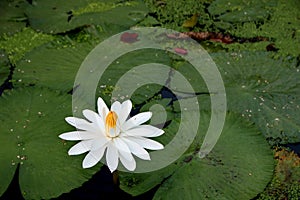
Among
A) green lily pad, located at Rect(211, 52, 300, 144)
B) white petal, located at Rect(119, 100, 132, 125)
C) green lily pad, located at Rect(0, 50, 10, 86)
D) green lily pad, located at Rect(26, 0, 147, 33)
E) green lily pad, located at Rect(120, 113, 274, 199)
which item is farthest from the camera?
green lily pad, located at Rect(26, 0, 147, 33)

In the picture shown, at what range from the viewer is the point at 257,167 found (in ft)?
5.97

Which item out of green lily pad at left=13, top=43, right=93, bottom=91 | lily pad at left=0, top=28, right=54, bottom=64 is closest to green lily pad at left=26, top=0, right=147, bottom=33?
lily pad at left=0, top=28, right=54, bottom=64

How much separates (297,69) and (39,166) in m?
1.30

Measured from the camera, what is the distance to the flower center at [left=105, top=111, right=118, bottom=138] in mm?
1490

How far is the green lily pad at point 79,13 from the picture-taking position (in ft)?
8.32

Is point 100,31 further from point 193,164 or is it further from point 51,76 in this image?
point 193,164

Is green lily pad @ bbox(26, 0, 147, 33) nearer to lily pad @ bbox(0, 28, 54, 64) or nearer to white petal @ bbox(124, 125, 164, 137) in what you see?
lily pad @ bbox(0, 28, 54, 64)

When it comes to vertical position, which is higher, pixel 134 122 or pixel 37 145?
pixel 134 122

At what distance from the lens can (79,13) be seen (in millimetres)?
2613

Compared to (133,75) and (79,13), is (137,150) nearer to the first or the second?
(133,75)

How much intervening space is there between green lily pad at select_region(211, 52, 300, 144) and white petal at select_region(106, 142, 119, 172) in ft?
2.38

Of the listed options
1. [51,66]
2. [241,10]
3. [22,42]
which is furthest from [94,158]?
[241,10]

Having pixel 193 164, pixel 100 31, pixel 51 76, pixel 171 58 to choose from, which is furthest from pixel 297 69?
pixel 51 76

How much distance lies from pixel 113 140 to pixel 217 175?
47cm
